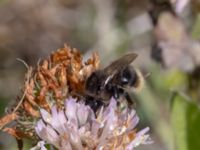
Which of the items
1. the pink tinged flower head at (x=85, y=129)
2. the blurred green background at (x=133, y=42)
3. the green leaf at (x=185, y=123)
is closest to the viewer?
the pink tinged flower head at (x=85, y=129)

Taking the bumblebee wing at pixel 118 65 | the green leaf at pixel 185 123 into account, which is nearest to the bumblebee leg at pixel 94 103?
the bumblebee wing at pixel 118 65

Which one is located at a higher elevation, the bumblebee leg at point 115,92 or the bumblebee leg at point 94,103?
the bumblebee leg at point 115,92

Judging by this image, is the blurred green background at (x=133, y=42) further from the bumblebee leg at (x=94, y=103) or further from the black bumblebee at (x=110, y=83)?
the bumblebee leg at (x=94, y=103)

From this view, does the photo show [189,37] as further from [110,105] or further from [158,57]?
[110,105]

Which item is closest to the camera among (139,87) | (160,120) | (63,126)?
(63,126)

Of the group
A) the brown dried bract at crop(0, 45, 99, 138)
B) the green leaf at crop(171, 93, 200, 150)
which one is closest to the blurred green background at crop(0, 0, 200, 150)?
the green leaf at crop(171, 93, 200, 150)

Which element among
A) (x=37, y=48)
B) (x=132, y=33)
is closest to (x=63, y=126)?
(x=132, y=33)

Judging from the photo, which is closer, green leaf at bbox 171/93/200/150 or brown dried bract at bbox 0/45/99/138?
brown dried bract at bbox 0/45/99/138

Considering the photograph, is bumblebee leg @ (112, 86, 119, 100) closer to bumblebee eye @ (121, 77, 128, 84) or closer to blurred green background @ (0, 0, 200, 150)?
bumblebee eye @ (121, 77, 128, 84)
